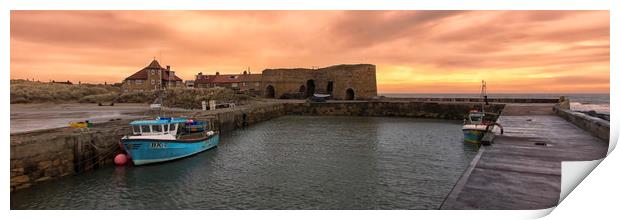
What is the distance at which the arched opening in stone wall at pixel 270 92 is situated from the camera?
60638 mm

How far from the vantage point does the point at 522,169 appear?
10.5 metres

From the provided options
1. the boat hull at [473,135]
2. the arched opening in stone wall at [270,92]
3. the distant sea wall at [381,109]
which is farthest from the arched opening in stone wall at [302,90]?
the boat hull at [473,135]

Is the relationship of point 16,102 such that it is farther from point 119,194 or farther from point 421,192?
point 421,192

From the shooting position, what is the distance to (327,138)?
81.0 ft

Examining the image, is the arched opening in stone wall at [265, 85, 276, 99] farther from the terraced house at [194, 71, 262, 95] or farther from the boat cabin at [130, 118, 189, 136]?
the boat cabin at [130, 118, 189, 136]

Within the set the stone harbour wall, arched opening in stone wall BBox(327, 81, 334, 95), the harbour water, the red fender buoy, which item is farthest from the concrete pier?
arched opening in stone wall BBox(327, 81, 334, 95)

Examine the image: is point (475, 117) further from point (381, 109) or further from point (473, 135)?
point (381, 109)

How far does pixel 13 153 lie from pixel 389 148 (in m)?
16.3

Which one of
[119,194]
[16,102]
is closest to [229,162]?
[119,194]

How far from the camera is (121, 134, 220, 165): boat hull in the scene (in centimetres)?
1566

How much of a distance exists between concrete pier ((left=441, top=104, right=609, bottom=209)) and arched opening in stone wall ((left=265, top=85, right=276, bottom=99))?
4603 centimetres

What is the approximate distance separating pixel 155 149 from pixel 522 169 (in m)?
13.9

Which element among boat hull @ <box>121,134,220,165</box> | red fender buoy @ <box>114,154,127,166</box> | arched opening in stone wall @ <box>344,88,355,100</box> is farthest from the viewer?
arched opening in stone wall @ <box>344,88,355,100</box>

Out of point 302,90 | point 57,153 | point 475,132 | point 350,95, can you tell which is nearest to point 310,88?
point 302,90
